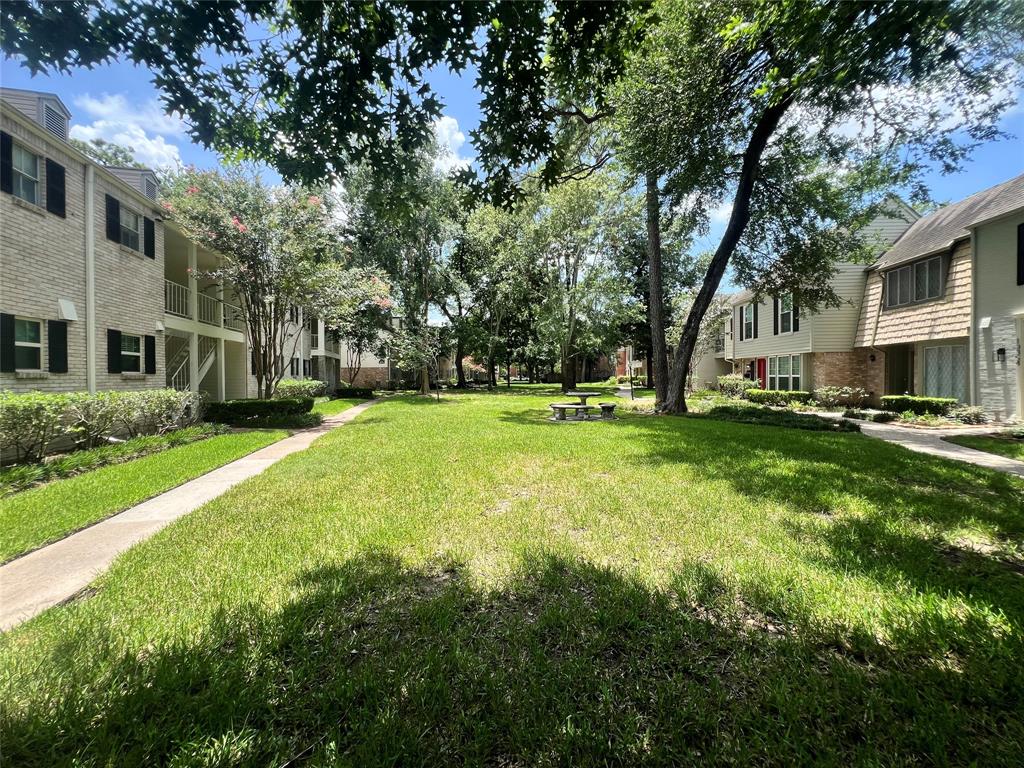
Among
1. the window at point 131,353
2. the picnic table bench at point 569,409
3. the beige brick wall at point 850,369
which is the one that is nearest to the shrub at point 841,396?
the beige brick wall at point 850,369

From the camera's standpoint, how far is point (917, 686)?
2.06m

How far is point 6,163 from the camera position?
24.6 feet

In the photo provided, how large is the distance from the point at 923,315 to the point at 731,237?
733 centimetres

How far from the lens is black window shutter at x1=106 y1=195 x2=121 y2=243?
1006 cm

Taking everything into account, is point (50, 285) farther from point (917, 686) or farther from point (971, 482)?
point (971, 482)

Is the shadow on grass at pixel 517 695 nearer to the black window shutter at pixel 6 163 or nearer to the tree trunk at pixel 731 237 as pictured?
the black window shutter at pixel 6 163

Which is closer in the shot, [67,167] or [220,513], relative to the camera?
[220,513]

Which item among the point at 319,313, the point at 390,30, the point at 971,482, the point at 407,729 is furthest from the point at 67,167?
the point at 971,482

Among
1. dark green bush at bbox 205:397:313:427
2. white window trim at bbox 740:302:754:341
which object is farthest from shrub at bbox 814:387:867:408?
dark green bush at bbox 205:397:313:427

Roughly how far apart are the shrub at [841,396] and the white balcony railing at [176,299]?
23.9 m

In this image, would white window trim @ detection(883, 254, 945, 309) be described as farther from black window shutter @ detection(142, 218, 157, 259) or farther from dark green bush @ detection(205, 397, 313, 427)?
black window shutter @ detection(142, 218, 157, 259)

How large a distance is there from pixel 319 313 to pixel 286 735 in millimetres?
13935

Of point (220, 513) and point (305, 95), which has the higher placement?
point (305, 95)

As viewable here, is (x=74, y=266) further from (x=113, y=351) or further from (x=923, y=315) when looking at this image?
(x=923, y=315)
